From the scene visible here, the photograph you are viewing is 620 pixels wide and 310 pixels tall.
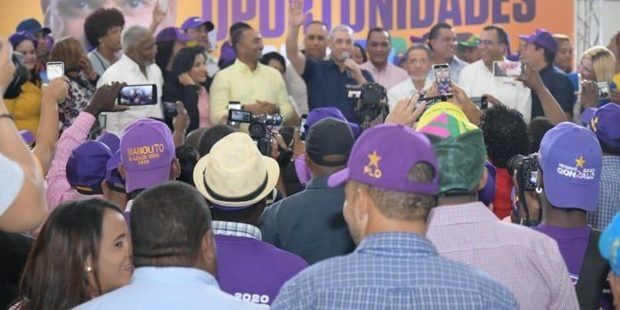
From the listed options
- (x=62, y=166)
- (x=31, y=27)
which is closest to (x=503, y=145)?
(x=62, y=166)

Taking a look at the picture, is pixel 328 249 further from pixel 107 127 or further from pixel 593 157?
pixel 107 127

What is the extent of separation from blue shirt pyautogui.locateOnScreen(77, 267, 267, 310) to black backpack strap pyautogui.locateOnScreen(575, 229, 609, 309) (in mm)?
1512

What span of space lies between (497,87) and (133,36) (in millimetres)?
3074

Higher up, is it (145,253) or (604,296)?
(145,253)

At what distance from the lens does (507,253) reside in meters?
3.61

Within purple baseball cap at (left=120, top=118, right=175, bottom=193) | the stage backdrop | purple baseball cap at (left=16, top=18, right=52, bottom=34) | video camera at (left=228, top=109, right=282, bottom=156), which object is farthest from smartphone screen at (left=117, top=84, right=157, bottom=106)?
the stage backdrop

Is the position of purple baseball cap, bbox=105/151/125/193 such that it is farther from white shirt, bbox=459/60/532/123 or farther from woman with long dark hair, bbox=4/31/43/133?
white shirt, bbox=459/60/532/123

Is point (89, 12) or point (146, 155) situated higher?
point (89, 12)

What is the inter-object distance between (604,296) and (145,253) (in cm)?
182

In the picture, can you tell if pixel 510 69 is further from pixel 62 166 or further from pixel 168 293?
pixel 168 293

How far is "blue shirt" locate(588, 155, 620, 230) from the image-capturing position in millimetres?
5141

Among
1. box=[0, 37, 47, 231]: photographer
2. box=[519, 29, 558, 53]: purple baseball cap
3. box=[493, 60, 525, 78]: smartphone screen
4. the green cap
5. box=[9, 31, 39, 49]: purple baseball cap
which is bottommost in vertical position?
the green cap

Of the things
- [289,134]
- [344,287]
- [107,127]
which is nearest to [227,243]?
[344,287]

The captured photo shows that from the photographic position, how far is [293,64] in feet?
33.4
